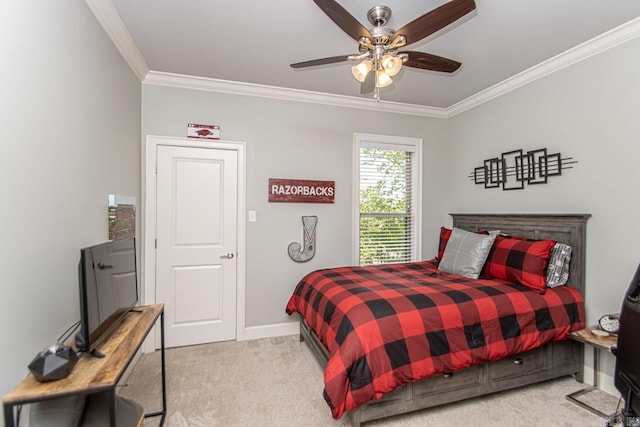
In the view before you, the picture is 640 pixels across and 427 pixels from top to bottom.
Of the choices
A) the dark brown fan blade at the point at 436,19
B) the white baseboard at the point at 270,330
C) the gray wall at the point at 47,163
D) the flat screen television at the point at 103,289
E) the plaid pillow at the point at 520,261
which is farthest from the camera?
the white baseboard at the point at 270,330

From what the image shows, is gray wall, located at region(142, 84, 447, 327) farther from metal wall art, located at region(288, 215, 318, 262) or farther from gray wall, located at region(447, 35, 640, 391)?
gray wall, located at region(447, 35, 640, 391)

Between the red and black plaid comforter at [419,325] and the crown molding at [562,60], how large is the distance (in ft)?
6.01

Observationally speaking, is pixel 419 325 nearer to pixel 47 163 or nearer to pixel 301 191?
pixel 301 191

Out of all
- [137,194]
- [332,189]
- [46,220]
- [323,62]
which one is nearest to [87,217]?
[46,220]

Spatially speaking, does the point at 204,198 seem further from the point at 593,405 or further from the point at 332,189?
the point at 593,405

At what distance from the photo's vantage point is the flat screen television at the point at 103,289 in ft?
4.28

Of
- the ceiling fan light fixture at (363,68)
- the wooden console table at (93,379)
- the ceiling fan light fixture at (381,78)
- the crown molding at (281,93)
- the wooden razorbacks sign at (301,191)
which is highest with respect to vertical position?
the crown molding at (281,93)

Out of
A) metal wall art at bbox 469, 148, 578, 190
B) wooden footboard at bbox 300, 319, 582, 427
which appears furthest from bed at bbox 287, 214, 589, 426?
metal wall art at bbox 469, 148, 578, 190

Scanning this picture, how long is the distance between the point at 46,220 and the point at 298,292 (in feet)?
6.68

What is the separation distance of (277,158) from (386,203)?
4.70 feet

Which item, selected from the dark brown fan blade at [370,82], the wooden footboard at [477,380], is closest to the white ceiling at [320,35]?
the dark brown fan blade at [370,82]

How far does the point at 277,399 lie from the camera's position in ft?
7.10

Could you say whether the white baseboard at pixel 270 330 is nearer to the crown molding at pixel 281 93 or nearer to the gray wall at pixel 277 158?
the gray wall at pixel 277 158

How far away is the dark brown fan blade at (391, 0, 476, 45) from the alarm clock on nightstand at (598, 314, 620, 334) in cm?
224
